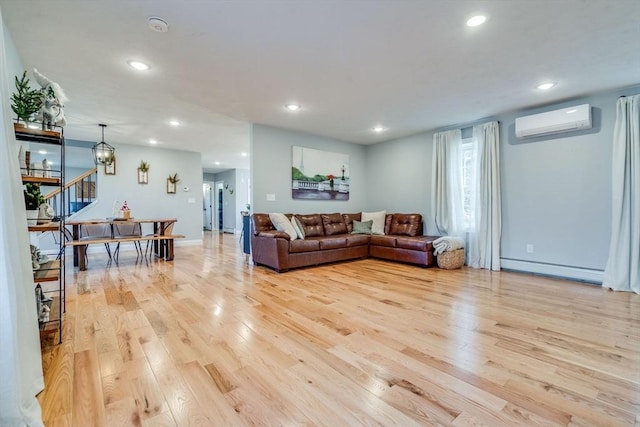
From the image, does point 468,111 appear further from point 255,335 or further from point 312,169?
point 255,335

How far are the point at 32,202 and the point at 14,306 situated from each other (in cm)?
110

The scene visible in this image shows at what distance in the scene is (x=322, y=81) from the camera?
3.27m

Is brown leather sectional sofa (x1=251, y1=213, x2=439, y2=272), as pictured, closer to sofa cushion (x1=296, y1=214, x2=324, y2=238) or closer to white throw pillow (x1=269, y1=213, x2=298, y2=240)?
sofa cushion (x1=296, y1=214, x2=324, y2=238)

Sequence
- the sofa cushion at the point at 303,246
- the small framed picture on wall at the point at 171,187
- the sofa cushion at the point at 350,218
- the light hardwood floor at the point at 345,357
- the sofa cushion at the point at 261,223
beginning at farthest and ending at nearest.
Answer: the small framed picture on wall at the point at 171,187, the sofa cushion at the point at 350,218, the sofa cushion at the point at 261,223, the sofa cushion at the point at 303,246, the light hardwood floor at the point at 345,357

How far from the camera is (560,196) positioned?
13.2 feet

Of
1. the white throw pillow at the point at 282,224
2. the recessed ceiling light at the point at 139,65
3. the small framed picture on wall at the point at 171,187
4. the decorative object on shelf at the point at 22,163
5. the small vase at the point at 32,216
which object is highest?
the recessed ceiling light at the point at 139,65

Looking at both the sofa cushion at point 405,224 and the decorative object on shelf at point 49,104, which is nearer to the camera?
the decorative object on shelf at point 49,104

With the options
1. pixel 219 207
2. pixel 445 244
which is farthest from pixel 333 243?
pixel 219 207

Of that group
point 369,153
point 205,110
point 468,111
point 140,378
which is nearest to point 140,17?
point 205,110

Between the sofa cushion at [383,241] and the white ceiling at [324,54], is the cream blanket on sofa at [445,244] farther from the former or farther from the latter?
the white ceiling at [324,54]

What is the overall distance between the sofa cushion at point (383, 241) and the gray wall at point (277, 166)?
1.22 m

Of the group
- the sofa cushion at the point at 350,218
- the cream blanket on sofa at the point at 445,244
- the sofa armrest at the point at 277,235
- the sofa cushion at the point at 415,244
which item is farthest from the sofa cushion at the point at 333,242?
the cream blanket on sofa at the point at 445,244

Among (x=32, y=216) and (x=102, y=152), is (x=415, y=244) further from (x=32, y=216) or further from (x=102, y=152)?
(x=102, y=152)

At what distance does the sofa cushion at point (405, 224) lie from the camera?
545cm
